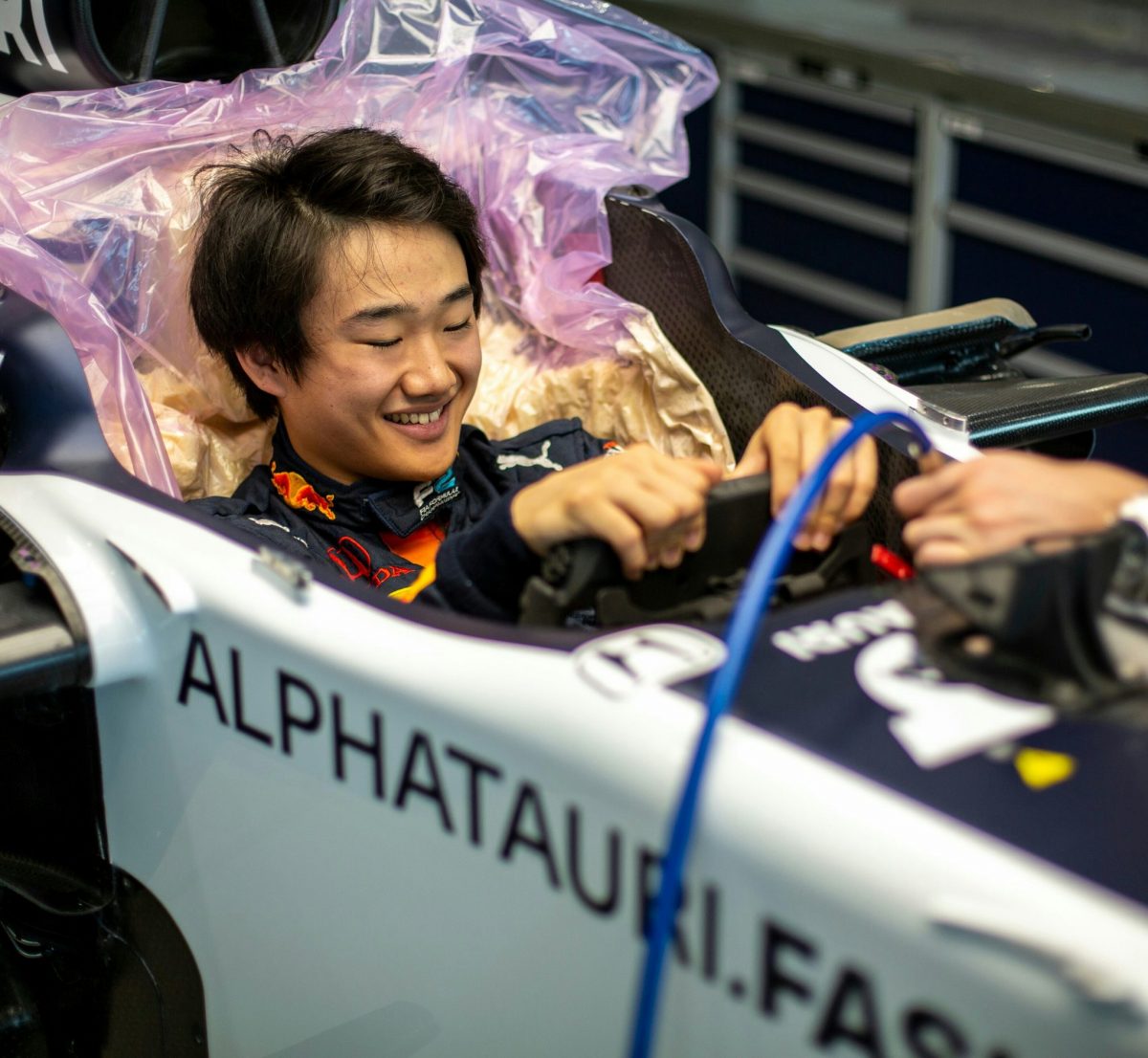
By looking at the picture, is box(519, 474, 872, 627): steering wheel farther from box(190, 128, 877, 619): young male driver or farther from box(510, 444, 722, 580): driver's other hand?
box(190, 128, 877, 619): young male driver

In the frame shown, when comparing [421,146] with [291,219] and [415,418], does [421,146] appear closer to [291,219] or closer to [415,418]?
[291,219]

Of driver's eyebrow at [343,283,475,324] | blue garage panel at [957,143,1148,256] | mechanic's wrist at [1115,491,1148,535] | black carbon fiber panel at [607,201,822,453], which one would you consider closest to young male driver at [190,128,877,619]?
driver's eyebrow at [343,283,475,324]

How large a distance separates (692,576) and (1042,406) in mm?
530

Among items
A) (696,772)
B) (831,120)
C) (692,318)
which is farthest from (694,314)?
(831,120)

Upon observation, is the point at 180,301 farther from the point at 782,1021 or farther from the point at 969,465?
the point at 782,1021

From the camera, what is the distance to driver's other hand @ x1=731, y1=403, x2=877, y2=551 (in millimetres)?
1031

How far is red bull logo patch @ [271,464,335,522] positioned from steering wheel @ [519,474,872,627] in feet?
1.13

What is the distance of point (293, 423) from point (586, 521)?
0.48 m

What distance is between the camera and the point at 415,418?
1327 millimetres

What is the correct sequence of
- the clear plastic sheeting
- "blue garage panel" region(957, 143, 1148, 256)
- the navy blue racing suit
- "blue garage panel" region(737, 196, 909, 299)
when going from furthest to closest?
"blue garage panel" region(737, 196, 909, 299) → "blue garage panel" region(957, 143, 1148, 256) → the clear plastic sheeting → the navy blue racing suit

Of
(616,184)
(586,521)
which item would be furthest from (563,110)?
(586,521)

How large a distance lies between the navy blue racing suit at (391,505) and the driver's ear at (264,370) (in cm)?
4

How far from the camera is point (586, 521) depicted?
38.7 inches

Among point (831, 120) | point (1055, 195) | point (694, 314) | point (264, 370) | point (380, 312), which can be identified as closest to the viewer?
point (380, 312)
